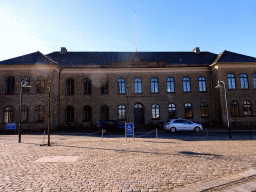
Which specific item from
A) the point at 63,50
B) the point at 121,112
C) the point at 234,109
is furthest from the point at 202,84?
the point at 63,50

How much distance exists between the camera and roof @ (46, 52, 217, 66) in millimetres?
28219

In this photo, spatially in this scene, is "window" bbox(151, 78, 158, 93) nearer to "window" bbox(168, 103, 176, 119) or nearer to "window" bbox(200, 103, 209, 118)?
"window" bbox(168, 103, 176, 119)

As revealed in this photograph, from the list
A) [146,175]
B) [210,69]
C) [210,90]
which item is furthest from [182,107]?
[146,175]

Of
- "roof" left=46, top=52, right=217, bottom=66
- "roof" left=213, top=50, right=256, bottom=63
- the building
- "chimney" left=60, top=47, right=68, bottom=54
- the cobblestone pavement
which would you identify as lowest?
the cobblestone pavement

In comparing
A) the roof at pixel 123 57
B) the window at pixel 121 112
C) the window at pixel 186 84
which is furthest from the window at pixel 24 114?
the window at pixel 186 84

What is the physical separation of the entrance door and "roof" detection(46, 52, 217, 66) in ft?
23.8

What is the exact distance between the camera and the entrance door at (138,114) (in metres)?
26.5

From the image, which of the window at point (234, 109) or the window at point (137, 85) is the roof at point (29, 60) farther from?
the window at point (234, 109)

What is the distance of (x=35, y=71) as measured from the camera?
24891 millimetres

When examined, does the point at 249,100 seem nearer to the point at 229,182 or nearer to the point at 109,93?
the point at 109,93

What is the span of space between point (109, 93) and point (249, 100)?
19665 millimetres

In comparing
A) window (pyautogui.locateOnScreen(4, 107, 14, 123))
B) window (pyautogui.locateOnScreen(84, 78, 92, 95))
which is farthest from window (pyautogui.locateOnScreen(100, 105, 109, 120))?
window (pyautogui.locateOnScreen(4, 107, 14, 123))

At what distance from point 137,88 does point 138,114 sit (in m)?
3.78

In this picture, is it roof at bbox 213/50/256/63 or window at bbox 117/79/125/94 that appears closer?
roof at bbox 213/50/256/63
